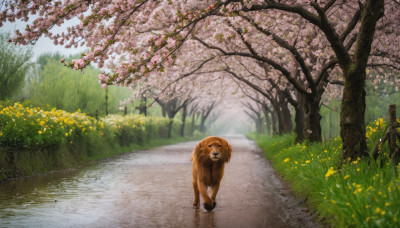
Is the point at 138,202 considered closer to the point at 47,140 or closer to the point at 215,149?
the point at 215,149

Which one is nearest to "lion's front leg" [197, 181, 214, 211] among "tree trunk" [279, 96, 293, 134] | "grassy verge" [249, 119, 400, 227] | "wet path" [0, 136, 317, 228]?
"wet path" [0, 136, 317, 228]

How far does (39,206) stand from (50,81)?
23.5m

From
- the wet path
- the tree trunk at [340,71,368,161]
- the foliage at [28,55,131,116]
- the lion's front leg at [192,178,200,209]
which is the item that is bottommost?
the wet path

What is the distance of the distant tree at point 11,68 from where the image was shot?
26.0 metres

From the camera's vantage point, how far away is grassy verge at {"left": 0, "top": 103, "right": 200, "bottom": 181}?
11812 millimetres

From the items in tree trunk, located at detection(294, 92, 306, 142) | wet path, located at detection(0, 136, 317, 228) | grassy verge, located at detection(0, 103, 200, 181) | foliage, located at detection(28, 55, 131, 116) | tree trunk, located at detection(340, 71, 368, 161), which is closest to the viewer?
wet path, located at detection(0, 136, 317, 228)

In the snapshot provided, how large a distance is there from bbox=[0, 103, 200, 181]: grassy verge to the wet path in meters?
0.78

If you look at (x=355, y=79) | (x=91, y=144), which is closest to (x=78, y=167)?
(x=91, y=144)

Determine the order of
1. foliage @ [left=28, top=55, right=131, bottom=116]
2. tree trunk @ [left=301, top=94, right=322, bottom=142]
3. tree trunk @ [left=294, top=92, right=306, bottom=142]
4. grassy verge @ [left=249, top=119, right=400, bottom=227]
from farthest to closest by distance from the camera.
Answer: foliage @ [left=28, top=55, right=131, bottom=116], tree trunk @ [left=294, top=92, right=306, bottom=142], tree trunk @ [left=301, top=94, right=322, bottom=142], grassy verge @ [left=249, top=119, right=400, bottom=227]

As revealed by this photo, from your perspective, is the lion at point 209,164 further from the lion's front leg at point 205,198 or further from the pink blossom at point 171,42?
the pink blossom at point 171,42

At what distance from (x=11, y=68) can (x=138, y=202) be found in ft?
67.7

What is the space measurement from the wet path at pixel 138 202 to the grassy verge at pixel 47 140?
78 cm

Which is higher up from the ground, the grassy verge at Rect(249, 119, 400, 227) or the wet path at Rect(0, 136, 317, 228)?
the grassy verge at Rect(249, 119, 400, 227)

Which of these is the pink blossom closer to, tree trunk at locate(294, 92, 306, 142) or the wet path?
the wet path
